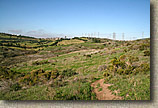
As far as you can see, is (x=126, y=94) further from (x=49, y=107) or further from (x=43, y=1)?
(x=43, y=1)

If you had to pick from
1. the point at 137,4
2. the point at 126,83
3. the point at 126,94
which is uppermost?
the point at 137,4

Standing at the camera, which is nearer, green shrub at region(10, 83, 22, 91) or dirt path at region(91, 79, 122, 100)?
dirt path at region(91, 79, 122, 100)

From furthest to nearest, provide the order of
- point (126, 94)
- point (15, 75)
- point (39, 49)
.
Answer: point (39, 49), point (15, 75), point (126, 94)

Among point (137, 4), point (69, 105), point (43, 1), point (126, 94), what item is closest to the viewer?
point (126, 94)

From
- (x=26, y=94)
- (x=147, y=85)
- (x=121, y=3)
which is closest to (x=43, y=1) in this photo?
(x=121, y=3)

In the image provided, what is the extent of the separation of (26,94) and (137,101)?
450cm

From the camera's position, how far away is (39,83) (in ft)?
18.1

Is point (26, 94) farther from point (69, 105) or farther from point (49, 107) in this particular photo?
point (69, 105)

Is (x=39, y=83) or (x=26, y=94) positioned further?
(x=39, y=83)

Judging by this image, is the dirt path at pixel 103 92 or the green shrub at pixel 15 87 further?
the green shrub at pixel 15 87

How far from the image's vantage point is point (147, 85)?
4.13 metres

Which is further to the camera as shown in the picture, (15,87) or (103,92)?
(15,87)

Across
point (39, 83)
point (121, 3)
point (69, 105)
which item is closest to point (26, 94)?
point (39, 83)

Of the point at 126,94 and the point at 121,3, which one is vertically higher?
the point at 121,3
